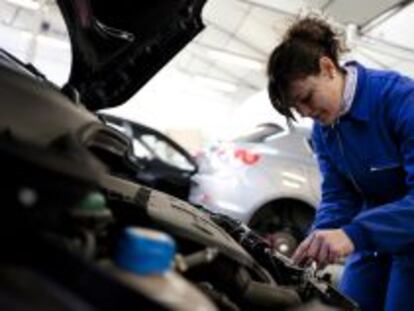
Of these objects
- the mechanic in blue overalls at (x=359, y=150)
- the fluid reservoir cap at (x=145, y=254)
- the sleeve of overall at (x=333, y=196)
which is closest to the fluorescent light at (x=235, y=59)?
the sleeve of overall at (x=333, y=196)

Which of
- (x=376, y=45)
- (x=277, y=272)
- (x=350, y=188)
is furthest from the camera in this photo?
(x=376, y=45)

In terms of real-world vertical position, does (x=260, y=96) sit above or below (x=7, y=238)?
below

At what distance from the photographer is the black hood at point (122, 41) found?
197 cm

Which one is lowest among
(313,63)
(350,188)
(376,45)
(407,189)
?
(376,45)

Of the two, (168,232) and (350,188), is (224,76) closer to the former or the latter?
(350,188)

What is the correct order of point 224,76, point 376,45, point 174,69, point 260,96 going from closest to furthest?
point 376,45 < point 260,96 < point 224,76 < point 174,69

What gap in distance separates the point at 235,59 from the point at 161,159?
6411 mm

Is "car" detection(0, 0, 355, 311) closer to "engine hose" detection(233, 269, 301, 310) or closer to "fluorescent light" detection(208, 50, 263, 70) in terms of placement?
"engine hose" detection(233, 269, 301, 310)

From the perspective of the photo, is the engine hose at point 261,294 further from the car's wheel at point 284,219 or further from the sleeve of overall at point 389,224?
the car's wheel at point 284,219

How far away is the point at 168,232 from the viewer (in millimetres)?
1310

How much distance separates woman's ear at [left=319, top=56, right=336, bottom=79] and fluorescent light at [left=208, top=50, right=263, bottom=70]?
9.82m

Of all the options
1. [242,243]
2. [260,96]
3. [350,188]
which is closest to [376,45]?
[260,96]

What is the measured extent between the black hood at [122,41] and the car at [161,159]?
3.63m

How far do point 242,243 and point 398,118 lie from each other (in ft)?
2.03
